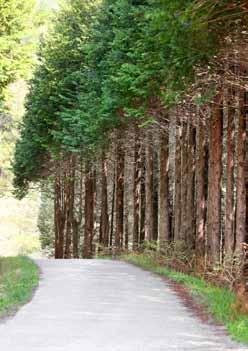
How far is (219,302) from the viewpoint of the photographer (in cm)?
1126

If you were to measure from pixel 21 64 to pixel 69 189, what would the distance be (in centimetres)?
1858

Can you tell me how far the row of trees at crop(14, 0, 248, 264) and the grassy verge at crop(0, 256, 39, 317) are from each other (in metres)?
4.70

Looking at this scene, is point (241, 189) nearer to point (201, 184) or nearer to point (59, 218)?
point (201, 184)

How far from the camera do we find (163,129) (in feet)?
75.3

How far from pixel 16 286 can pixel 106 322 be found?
4613 mm

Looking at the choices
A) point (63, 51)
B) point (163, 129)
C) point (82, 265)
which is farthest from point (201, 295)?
point (63, 51)

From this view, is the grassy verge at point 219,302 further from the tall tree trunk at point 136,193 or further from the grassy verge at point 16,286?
the tall tree trunk at point 136,193

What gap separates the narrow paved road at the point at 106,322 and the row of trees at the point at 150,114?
119 inches

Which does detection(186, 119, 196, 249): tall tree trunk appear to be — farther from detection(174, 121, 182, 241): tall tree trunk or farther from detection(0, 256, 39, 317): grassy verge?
detection(0, 256, 39, 317): grassy verge

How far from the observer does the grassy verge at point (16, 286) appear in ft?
36.8

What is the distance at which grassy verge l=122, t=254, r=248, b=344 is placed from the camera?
884 cm

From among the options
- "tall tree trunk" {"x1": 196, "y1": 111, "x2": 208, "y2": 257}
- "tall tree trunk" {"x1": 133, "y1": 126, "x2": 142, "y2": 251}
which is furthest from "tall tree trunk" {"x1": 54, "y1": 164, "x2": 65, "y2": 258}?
"tall tree trunk" {"x1": 196, "y1": 111, "x2": 208, "y2": 257}

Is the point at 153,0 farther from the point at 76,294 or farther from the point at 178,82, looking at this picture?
the point at 76,294

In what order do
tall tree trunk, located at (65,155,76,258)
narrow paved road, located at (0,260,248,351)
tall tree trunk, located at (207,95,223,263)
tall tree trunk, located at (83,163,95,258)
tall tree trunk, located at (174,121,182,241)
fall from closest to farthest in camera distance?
narrow paved road, located at (0,260,248,351) → tall tree trunk, located at (207,95,223,263) → tall tree trunk, located at (174,121,182,241) → tall tree trunk, located at (83,163,95,258) → tall tree trunk, located at (65,155,76,258)
